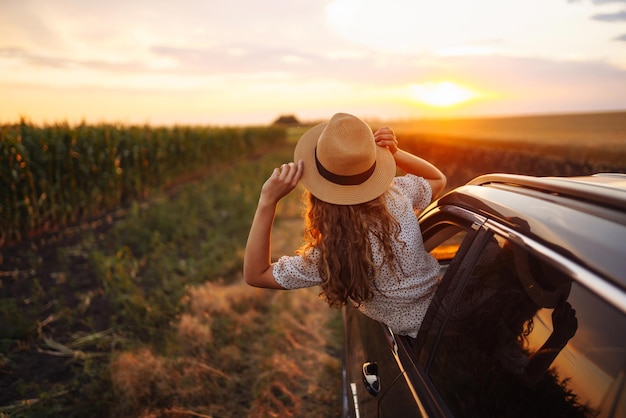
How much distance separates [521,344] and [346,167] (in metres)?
0.88

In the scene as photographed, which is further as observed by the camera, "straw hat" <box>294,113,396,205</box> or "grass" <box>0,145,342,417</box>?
"grass" <box>0,145,342,417</box>

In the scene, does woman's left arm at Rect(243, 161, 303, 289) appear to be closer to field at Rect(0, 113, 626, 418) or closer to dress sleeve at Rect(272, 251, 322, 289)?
dress sleeve at Rect(272, 251, 322, 289)

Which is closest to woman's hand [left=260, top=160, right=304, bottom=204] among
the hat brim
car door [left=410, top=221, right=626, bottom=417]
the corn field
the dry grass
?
car door [left=410, top=221, right=626, bottom=417]

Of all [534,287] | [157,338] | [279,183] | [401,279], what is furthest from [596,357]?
[157,338]

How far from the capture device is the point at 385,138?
7.03 feet

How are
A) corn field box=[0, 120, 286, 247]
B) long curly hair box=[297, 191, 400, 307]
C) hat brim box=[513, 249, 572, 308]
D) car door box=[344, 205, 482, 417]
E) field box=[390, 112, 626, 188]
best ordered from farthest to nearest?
1. field box=[390, 112, 626, 188]
2. corn field box=[0, 120, 286, 247]
3. long curly hair box=[297, 191, 400, 307]
4. car door box=[344, 205, 482, 417]
5. hat brim box=[513, 249, 572, 308]

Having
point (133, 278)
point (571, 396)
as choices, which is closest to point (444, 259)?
point (571, 396)

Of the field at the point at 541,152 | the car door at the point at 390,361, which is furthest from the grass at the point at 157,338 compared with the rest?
the field at the point at 541,152

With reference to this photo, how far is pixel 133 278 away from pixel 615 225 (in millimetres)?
5930

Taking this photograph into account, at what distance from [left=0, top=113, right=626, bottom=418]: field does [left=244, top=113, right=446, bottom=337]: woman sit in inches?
76.4

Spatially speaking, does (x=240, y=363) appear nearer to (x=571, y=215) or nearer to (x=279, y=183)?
(x=279, y=183)

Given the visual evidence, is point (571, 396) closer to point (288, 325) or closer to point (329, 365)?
point (329, 365)

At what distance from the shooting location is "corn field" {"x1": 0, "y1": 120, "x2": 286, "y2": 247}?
802 cm

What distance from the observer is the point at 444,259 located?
7.41ft
